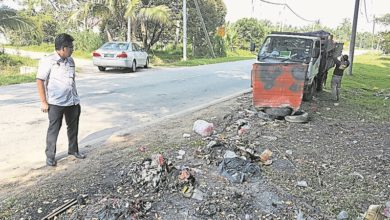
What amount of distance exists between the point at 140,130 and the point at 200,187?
2921mm

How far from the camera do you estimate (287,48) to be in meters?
10.3

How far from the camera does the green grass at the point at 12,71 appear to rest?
13.3 m

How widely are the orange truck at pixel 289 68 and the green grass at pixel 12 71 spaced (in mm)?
8676

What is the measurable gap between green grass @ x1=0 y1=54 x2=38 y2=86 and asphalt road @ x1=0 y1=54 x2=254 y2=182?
3.24 ft

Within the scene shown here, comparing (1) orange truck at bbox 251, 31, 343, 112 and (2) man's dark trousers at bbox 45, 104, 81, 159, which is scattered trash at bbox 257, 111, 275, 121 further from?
(2) man's dark trousers at bbox 45, 104, 81, 159

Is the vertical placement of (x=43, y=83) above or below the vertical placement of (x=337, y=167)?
above

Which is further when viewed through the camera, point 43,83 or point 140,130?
point 140,130

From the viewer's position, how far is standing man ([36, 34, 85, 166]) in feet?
15.8

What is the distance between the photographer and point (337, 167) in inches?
207

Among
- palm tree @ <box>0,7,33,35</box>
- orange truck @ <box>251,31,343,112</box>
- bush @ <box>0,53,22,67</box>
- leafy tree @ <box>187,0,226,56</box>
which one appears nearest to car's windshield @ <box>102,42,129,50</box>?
palm tree @ <box>0,7,33,35</box>

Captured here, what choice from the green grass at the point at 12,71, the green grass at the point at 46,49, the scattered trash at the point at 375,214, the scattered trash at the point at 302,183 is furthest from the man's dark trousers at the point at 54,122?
the green grass at the point at 46,49

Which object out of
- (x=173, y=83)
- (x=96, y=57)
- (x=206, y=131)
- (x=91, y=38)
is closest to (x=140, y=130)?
(x=206, y=131)

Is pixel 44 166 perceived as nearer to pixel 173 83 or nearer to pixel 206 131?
pixel 206 131

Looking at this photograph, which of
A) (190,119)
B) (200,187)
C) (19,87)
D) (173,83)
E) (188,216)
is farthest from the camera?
(173,83)
